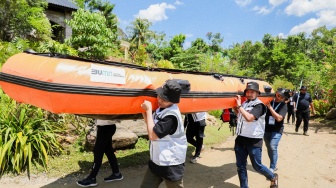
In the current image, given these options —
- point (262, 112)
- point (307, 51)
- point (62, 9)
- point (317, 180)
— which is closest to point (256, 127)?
point (262, 112)

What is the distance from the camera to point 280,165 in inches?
229

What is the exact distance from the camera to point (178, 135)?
2.77m

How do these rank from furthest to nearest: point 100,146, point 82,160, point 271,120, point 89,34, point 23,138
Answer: point 89,34 < point 82,160 < point 271,120 < point 23,138 < point 100,146

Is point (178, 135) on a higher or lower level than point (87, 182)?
higher

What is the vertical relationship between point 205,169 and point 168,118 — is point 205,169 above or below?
below

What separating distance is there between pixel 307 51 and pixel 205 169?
39.7 meters

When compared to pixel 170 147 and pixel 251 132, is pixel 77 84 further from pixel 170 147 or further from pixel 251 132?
pixel 251 132

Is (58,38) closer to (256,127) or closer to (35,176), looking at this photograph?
(35,176)

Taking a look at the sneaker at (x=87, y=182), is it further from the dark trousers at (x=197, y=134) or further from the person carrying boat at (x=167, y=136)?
the dark trousers at (x=197, y=134)

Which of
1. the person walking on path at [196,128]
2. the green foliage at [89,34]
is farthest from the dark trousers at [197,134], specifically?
the green foliage at [89,34]

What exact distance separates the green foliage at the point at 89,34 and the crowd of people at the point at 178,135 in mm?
10700

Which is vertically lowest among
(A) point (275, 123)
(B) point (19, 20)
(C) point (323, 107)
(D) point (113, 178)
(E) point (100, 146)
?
(D) point (113, 178)

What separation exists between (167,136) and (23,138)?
10.5 ft

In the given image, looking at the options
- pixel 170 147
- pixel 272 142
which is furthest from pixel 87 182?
pixel 272 142
